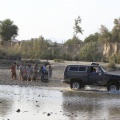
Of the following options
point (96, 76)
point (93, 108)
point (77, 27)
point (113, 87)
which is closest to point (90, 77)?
point (96, 76)

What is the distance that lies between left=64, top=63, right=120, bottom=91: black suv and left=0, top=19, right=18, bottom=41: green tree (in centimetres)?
9275

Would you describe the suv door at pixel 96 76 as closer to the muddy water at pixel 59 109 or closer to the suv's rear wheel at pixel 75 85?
the suv's rear wheel at pixel 75 85

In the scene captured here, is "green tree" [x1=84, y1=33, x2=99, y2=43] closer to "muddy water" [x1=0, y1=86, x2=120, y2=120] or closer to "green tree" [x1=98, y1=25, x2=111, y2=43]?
"green tree" [x1=98, y1=25, x2=111, y2=43]

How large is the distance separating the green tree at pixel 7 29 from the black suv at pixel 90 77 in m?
92.8

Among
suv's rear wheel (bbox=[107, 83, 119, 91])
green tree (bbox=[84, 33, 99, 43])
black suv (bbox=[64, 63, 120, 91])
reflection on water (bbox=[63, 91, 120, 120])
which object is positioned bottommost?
reflection on water (bbox=[63, 91, 120, 120])

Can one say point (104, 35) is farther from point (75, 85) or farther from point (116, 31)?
point (75, 85)

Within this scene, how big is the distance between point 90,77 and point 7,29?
93536 mm

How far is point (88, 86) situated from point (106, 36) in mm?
84072

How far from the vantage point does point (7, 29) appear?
406ft

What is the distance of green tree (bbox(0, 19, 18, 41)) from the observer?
12450 centimetres

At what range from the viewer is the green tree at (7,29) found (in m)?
124

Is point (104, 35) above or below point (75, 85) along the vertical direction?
above

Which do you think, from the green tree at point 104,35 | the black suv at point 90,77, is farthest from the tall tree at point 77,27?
the black suv at point 90,77

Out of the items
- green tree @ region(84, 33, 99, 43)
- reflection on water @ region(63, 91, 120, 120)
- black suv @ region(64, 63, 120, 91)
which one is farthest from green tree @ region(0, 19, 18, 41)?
reflection on water @ region(63, 91, 120, 120)
